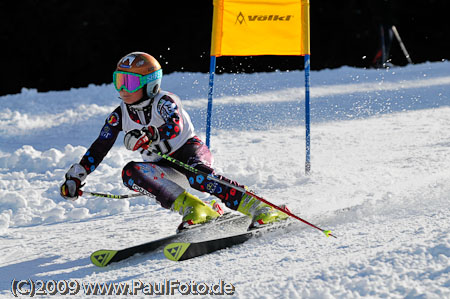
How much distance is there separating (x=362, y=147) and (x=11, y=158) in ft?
12.5

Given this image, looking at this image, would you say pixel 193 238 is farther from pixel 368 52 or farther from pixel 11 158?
pixel 368 52

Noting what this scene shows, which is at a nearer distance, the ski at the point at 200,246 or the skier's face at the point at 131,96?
the ski at the point at 200,246

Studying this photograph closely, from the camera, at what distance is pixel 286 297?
2.96 metres

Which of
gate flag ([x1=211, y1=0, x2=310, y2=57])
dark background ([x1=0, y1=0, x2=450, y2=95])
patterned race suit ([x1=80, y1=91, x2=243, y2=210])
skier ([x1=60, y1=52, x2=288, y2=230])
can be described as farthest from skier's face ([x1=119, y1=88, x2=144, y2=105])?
dark background ([x1=0, y1=0, x2=450, y2=95])

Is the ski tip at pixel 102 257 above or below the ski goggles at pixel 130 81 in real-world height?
below

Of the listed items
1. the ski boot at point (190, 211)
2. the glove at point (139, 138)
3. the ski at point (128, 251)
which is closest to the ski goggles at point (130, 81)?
the glove at point (139, 138)

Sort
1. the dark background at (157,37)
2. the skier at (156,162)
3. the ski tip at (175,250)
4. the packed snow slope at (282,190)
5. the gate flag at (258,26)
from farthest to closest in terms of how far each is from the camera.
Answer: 1. the dark background at (157,37)
2. the gate flag at (258,26)
3. the skier at (156,162)
4. the ski tip at (175,250)
5. the packed snow slope at (282,190)

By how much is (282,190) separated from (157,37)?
13.3 metres

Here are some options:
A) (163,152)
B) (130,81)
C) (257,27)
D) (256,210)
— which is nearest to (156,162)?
(163,152)

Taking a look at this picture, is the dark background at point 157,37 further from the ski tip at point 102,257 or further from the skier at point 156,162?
the ski tip at point 102,257

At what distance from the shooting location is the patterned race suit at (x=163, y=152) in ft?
13.7

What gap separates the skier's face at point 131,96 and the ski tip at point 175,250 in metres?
1.04

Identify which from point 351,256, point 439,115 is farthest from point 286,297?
point 439,115

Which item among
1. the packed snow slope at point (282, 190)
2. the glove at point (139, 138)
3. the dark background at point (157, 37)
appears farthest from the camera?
the dark background at point (157, 37)
